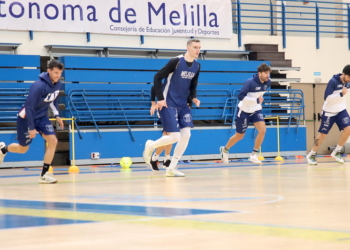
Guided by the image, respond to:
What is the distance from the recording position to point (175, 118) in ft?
32.4

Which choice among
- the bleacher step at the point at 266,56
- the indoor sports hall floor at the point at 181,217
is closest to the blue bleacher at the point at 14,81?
the bleacher step at the point at 266,56

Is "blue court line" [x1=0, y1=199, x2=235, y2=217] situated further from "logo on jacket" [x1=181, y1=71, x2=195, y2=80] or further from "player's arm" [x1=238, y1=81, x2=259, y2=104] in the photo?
"player's arm" [x1=238, y1=81, x2=259, y2=104]

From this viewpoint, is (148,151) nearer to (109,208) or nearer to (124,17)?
(109,208)

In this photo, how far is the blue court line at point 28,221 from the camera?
174 inches

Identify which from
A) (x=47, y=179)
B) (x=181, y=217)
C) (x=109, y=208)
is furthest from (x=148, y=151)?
(x=181, y=217)

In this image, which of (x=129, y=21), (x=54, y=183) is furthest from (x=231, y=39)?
(x=54, y=183)

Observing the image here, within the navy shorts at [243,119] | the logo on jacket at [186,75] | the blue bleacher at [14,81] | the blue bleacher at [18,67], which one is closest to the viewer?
the logo on jacket at [186,75]

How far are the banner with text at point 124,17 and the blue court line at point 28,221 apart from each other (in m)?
12.4

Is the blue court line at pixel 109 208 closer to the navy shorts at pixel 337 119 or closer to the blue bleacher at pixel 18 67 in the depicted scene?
the navy shorts at pixel 337 119

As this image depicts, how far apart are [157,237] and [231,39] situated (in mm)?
16531

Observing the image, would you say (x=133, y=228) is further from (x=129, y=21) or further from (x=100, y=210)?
(x=129, y=21)

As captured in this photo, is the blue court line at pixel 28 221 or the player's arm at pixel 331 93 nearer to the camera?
the blue court line at pixel 28 221

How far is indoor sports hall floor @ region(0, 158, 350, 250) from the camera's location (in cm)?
355

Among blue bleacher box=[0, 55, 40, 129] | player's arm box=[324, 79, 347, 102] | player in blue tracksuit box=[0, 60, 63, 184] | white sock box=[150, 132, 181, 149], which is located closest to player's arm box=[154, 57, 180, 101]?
white sock box=[150, 132, 181, 149]
